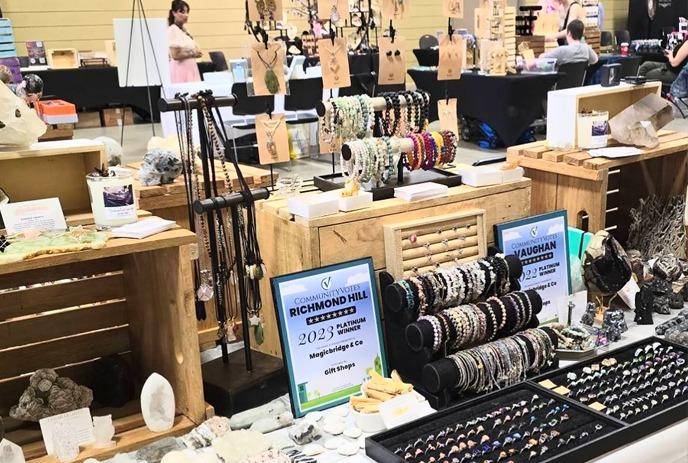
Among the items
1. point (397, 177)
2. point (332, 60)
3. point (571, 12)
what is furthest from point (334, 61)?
point (571, 12)

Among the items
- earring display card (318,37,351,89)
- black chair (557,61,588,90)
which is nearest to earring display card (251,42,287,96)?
earring display card (318,37,351,89)

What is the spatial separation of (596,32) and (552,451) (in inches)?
353

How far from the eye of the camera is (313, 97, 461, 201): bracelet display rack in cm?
220

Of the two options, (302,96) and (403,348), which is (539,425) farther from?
(302,96)

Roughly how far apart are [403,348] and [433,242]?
1.12 feet

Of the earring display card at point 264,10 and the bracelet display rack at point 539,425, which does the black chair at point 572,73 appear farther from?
the bracelet display rack at point 539,425

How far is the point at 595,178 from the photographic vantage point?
8.70 ft

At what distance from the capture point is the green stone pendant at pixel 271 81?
7.55ft

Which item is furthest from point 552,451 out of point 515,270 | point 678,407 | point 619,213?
point 619,213

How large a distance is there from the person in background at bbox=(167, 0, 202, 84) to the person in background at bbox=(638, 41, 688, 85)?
562cm

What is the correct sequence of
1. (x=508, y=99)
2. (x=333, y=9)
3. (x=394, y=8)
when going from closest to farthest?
(x=333, y=9)
(x=394, y=8)
(x=508, y=99)

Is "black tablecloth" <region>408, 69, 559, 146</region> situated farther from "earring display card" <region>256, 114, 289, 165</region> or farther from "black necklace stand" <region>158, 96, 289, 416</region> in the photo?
"black necklace stand" <region>158, 96, 289, 416</region>

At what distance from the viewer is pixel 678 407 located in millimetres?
1798

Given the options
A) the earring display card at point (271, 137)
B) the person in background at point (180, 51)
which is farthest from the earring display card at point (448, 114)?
the person in background at point (180, 51)
